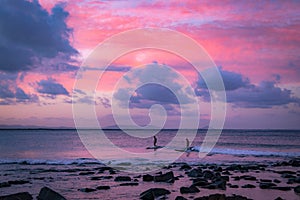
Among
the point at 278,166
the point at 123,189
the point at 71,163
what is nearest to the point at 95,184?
the point at 123,189

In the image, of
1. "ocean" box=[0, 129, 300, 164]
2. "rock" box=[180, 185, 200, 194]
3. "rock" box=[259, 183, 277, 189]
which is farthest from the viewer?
"ocean" box=[0, 129, 300, 164]

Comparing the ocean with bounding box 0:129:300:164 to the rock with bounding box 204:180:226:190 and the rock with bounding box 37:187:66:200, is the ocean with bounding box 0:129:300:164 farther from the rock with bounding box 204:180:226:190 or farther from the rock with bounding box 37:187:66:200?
the rock with bounding box 37:187:66:200

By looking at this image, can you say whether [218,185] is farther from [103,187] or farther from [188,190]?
[103,187]

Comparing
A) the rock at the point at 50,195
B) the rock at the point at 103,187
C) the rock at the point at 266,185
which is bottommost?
the rock at the point at 266,185

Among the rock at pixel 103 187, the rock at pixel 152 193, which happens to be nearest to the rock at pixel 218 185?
the rock at pixel 152 193

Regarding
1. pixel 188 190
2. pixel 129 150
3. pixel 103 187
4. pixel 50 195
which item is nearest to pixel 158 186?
pixel 188 190

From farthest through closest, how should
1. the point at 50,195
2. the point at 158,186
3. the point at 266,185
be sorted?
1. the point at 158,186
2. the point at 266,185
3. the point at 50,195

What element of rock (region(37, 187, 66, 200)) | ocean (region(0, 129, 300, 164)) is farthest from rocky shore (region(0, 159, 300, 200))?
ocean (region(0, 129, 300, 164))

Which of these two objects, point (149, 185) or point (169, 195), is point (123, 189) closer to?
point (149, 185)

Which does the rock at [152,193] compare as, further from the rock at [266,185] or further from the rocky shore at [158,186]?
the rock at [266,185]

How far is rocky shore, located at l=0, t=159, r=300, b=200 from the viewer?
16203mm

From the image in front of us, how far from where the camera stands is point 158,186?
19719 millimetres

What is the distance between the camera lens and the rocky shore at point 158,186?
53.2ft

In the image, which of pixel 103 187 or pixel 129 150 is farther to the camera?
pixel 129 150
